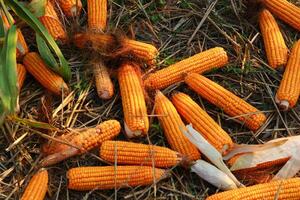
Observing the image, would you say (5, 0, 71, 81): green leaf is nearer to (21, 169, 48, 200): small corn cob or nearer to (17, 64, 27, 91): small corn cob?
(17, 64, 27, 91): small corn cob

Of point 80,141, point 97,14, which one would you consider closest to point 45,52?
point 97,14

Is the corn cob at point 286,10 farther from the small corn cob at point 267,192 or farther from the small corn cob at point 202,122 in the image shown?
the small corn cob at point 267,192

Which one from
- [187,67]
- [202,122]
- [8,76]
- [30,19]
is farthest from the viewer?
[187,67]

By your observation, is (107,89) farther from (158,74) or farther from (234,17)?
(234,17)

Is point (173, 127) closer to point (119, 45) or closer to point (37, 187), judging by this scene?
point (119, 45)

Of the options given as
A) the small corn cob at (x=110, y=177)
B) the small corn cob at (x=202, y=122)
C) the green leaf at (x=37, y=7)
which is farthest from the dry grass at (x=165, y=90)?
the green leaf at (x=37, y=7)

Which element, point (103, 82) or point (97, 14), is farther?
point (97, 14)

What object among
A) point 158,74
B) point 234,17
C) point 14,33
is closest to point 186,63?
point 158,74

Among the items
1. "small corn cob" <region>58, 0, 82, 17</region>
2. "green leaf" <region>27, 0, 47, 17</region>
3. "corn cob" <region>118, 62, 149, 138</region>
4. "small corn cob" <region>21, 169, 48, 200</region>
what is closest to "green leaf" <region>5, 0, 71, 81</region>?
"green leaf" <region>27, 0, 47, 17</region>
